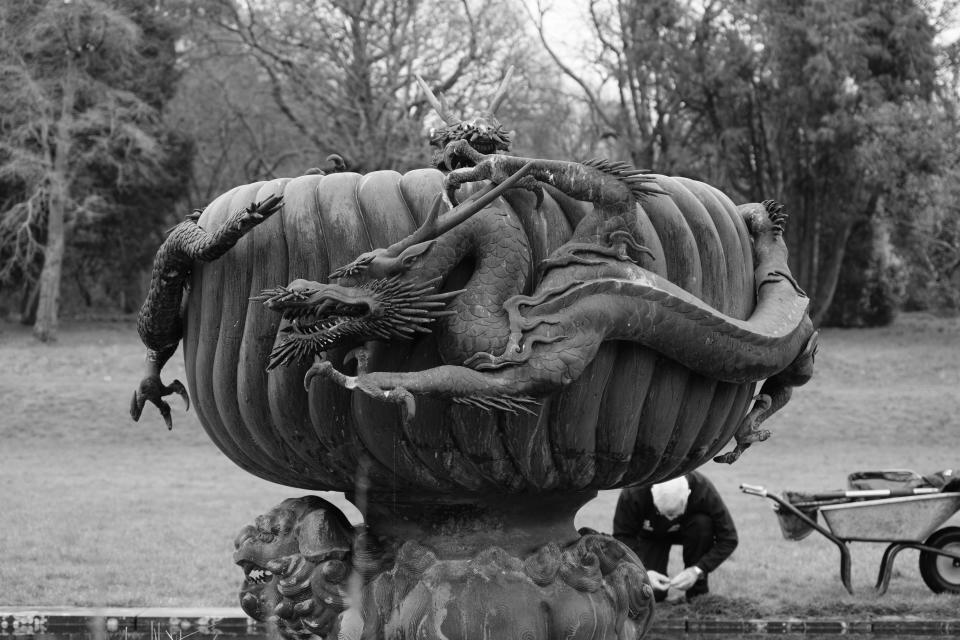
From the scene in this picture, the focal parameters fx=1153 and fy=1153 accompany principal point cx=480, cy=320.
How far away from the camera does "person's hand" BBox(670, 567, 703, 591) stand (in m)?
5.86

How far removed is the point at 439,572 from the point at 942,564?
479 centimetres

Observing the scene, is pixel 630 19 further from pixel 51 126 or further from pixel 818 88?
pixel 51 126

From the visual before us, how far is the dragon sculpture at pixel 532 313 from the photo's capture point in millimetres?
2439

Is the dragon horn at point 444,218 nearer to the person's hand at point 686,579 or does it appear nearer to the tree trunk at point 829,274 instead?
the person's hand at point 686,579

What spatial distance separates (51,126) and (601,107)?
13567mm

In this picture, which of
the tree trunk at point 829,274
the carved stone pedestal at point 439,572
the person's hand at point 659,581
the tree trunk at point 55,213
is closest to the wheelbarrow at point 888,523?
the person's hand at point 659,581

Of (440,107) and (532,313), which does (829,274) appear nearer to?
(440,107)

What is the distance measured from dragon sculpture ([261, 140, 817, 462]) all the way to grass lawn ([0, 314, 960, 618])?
3.60 metres

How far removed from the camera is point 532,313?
2523 millimetres

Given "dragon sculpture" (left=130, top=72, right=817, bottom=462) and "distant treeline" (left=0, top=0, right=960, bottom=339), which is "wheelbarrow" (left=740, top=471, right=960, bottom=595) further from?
"distant treeline" (left=0, top=0, right=960, bottom=339)

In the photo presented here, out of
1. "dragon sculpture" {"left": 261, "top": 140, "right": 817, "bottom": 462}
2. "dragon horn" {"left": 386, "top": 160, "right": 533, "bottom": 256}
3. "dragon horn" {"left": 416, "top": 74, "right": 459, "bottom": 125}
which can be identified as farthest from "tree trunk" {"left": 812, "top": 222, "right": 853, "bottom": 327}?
"dragon horn" {"left": 386, "top": 160, "right": 533, "bottom": 256}

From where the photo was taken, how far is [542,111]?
1109 inches

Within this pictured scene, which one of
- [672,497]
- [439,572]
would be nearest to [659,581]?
[672,497]

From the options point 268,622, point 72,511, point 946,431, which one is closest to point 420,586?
point 268,622
